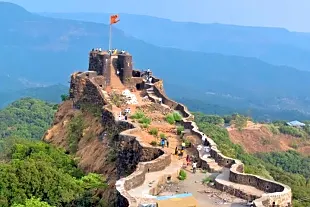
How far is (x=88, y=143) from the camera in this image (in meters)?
35.4

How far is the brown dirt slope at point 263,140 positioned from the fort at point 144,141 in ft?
188

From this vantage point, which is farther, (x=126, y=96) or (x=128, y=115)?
(x=126, y=96)

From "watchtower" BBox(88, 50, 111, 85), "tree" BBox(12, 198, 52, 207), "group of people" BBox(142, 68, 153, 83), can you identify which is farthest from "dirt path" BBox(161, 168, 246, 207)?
"group of people" BBox(142, 68, 153, 83)

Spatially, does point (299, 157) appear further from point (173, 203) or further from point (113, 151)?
point (173, 203)

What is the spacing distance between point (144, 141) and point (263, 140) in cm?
8058

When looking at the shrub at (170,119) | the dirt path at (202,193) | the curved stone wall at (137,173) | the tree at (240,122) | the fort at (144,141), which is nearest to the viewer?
the curved stone wall at (137,173)

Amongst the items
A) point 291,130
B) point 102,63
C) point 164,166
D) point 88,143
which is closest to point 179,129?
point 88,143

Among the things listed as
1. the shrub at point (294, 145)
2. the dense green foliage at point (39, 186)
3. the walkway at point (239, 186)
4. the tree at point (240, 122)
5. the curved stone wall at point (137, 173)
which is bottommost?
the shrub at point (294, 145)

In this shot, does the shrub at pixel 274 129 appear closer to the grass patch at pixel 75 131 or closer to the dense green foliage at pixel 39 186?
the grass patch at pixel 75 131

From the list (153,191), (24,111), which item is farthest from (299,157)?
(153,191)

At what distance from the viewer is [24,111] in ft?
350

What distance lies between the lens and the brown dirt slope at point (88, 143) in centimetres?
2947

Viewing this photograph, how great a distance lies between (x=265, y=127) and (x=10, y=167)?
9253 centimetres

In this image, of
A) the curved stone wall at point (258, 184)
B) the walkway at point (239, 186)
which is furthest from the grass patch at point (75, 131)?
the walkway at point (239, 186)
